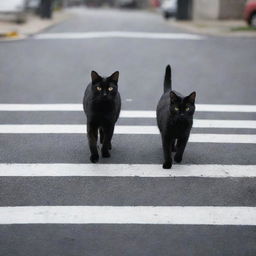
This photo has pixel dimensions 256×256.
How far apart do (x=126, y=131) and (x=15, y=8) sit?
1967 cm

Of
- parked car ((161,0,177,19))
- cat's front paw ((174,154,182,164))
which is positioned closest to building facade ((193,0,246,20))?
parked car ((161,0,177,19))

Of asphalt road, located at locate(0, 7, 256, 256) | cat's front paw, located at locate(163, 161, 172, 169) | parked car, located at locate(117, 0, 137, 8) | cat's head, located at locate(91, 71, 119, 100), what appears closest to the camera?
asphalt road, located at locate(0, 7, 256, 256)

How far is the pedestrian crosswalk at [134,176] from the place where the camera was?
4562 millimetres

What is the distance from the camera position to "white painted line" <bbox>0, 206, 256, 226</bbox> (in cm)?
450

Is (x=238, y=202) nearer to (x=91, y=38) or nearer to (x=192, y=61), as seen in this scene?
(x=192, y=61)

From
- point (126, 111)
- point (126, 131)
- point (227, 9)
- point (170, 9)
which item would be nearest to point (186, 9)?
point (227, 9)

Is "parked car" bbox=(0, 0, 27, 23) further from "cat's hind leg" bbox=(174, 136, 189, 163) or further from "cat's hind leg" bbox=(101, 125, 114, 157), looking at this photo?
"cat's hind leg" bbox=(174, 136, 189, 163)

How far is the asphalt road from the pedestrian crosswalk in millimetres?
34

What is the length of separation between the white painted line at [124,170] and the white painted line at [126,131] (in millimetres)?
1113

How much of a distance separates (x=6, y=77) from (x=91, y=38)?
26.6 feet

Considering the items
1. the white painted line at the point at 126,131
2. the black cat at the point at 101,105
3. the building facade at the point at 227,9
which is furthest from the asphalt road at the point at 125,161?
the building facade at the point at 227,9

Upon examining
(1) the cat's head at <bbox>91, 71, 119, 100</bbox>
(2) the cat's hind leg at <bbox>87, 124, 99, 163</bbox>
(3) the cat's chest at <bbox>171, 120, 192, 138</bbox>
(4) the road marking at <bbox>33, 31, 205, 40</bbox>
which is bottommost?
(4) the road marking at <bbox>33, 31, 205, 40</bbox>

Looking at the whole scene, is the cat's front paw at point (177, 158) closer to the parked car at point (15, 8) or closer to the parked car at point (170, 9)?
the parked car at point (15, 8)

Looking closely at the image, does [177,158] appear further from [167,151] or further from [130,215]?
[130,215]
